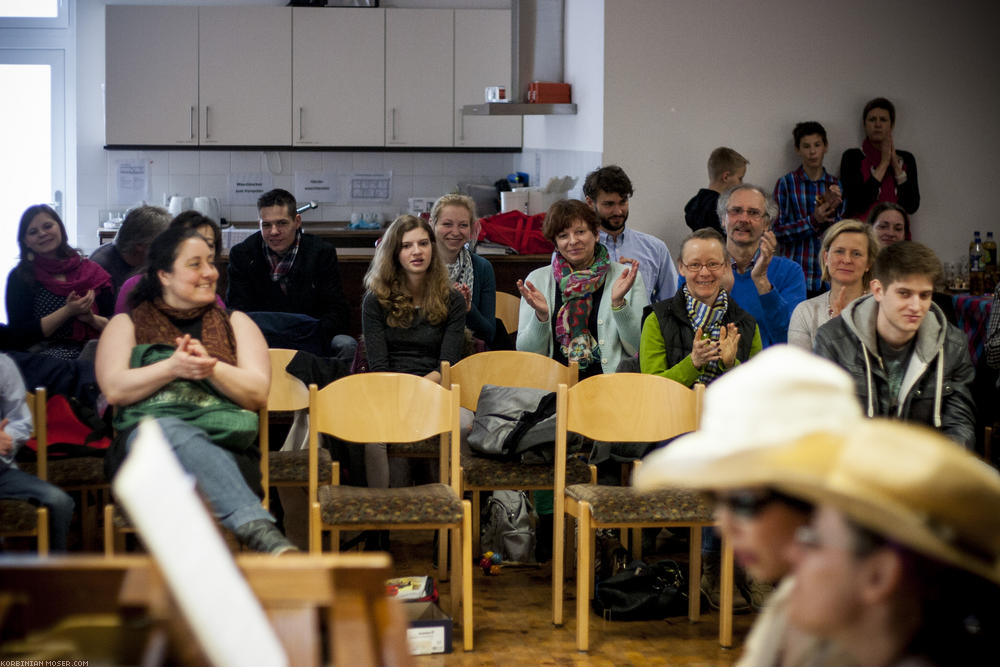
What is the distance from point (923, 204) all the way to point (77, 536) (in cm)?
436

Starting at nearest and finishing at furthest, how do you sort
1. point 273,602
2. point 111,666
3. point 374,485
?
point 111,666, point 273,602, point 374,485

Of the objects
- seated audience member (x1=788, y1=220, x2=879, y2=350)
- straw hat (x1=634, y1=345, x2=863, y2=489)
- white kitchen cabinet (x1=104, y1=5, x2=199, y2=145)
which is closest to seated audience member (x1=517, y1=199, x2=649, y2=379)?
seated audience member (x1=788, y1=220, x2=879, y2=350)

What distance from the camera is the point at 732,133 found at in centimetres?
577

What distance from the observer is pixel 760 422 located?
1112mm

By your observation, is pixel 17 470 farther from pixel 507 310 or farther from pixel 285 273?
pixel 507 310

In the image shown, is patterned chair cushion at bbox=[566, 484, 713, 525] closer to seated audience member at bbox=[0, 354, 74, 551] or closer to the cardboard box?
the cardboard box

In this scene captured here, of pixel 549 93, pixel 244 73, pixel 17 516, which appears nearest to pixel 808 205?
pixel 549 93

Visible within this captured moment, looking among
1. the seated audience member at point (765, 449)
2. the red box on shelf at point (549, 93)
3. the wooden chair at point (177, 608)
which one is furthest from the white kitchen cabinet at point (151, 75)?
the seated audience member at point (765, 449)

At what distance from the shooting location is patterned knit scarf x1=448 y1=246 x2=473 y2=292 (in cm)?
489

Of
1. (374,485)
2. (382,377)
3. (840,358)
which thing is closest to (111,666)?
(382,377)

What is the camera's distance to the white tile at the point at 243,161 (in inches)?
326

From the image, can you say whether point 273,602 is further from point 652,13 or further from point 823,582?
point 652,13

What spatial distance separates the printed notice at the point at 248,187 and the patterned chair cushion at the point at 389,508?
17.3 ft

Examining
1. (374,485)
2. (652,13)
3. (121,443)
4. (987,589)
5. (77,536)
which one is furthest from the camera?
(652,13)
